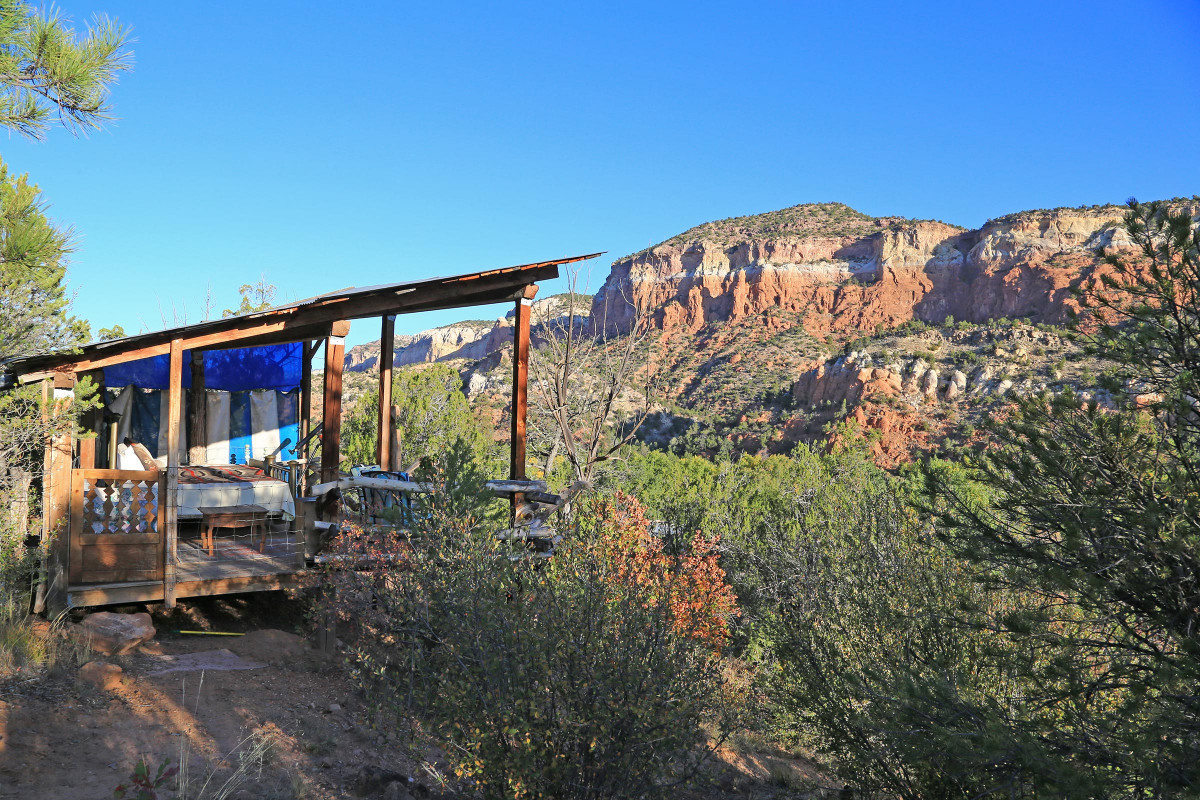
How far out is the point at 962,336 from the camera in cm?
5338

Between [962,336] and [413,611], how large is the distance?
2191 inches

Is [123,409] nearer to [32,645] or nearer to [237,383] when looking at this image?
[237,383]

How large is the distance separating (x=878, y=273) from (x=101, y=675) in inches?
3024

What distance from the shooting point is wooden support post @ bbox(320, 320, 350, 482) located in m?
7.66

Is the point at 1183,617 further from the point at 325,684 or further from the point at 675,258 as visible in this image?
the point at 675,258

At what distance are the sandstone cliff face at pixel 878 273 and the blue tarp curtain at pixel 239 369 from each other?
57.6m

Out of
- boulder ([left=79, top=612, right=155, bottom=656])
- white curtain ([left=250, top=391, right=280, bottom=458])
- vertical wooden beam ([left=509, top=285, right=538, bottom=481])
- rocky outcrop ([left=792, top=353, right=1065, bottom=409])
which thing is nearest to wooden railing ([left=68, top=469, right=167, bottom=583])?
boulder ([left=79, top=612, right=155, bottom=656])

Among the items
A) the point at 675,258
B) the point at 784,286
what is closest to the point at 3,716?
the point at 784,286

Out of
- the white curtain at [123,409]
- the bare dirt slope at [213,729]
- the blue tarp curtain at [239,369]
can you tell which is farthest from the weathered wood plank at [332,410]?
the white curtain at [123,409]

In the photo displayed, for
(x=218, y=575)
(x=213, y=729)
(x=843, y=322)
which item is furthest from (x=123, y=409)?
(x=843, y=322)

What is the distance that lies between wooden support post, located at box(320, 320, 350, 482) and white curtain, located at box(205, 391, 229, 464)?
152 inches

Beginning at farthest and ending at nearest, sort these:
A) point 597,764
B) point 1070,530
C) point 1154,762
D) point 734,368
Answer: point 734,368, point 597,764, point 1070,530, point 1154,762

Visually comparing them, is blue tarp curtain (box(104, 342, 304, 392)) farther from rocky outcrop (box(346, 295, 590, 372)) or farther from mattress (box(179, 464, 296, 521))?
rocky outcrop (box(346, 295, 590, 372))

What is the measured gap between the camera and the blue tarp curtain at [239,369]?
9828 millimetres
